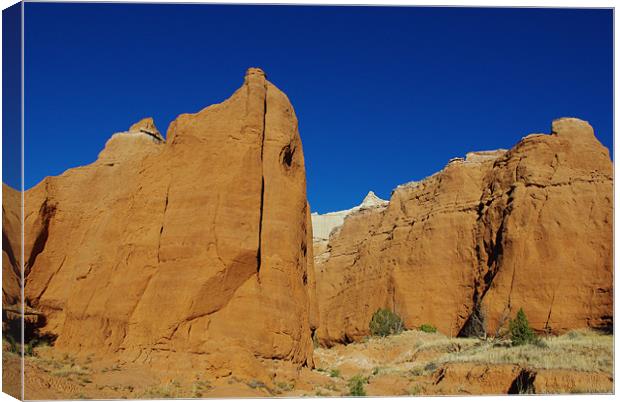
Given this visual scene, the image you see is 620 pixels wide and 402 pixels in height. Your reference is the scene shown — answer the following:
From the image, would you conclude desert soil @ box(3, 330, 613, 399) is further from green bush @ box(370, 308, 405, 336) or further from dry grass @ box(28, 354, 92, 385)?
green bush @ box(370, 308, 405, 336)

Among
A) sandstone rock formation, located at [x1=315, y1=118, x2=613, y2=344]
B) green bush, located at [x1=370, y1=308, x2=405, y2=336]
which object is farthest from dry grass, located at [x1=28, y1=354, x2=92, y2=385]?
green bush, located at [x1=370, y1=308, x2=405, y2=336]

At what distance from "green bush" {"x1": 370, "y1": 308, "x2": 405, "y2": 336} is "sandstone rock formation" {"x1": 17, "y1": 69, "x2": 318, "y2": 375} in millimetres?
19307

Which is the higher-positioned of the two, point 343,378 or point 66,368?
point 66,368

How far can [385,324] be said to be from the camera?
45.4 meters

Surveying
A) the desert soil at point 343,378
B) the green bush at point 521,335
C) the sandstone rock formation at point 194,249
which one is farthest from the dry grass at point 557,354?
the sandstone rock formation at point 194,249

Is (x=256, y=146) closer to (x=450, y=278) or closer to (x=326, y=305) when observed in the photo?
Result: (x=450, y=278)

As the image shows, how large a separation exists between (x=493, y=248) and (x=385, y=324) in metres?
7.18

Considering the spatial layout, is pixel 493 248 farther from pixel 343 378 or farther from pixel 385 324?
pixel 343 378

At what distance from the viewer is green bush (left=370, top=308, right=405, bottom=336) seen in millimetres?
45312

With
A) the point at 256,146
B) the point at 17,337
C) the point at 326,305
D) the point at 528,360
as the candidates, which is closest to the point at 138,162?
the point at 256,146

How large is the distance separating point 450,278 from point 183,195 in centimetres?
2793

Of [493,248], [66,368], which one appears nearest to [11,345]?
[66,368]

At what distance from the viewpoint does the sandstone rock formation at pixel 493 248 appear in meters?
39.8

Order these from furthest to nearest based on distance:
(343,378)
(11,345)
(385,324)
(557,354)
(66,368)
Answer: (385,324), (557,354), (343,378), (66,368), (11,345)
